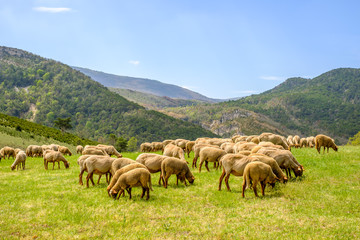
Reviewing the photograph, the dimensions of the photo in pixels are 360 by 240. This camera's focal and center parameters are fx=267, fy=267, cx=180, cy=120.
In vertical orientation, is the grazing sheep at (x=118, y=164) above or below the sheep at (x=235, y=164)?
below

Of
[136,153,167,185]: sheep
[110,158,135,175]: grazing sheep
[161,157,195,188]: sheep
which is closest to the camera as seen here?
[110,158,135,175]: grazing sheep

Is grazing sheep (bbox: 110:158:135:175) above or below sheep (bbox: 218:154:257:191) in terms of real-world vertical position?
below

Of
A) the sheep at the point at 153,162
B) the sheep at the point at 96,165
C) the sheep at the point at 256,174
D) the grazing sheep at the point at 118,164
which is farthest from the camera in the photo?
the sheep at the point at 153,162

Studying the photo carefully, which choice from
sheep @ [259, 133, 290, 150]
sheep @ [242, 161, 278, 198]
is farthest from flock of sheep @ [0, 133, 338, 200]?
sheep @ [259, 133, 290, 150]

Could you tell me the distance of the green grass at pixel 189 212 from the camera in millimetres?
9539

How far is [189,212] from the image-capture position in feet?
38.3

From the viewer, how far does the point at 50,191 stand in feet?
50.3

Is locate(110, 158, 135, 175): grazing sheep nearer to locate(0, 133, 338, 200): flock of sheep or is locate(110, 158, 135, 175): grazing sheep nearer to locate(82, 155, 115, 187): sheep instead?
locate(0, 133, 338, 200): flock of sheep

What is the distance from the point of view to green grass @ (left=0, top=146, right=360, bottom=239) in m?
9.54

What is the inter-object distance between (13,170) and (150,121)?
155668 millimetres

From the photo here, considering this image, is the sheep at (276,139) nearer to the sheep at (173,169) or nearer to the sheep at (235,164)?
the sheep at (235,164)

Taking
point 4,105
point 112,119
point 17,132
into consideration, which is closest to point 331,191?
point 17,132

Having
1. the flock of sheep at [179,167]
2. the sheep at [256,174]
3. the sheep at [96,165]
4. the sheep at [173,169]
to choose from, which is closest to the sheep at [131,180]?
the flock of sheep at [179,167]

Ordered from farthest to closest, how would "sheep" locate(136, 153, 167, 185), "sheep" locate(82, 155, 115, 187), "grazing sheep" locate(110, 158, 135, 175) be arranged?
1. "sheep" locate(136, 153, 167, 185)
2. "sheep" locate(82, 155, 115, 187)
3. "grazing sheep" locate(110, 158, 135, 175)
